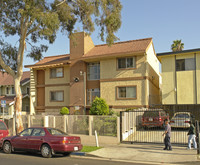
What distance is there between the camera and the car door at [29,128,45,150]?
11523 mm

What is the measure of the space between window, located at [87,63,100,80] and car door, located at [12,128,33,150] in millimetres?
14521

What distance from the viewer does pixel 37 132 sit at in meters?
11.9

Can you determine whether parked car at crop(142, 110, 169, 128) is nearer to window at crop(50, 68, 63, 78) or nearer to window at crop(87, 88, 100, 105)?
window at crop(87, 88, 100, 105)

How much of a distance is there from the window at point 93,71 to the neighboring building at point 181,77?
676 centimetres

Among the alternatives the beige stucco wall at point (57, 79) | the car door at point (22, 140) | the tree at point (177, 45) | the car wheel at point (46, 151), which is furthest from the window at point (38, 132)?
the tree at point (177, 45)

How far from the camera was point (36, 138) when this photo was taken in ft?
38.4

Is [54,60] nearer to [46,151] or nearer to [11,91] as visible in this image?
[11,91]

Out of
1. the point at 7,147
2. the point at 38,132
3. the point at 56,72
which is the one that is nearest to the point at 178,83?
the point at 56,72

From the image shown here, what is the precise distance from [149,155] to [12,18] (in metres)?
14.2

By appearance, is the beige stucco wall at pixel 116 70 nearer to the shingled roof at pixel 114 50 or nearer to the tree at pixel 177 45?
the shingled roof at pixel 114 50

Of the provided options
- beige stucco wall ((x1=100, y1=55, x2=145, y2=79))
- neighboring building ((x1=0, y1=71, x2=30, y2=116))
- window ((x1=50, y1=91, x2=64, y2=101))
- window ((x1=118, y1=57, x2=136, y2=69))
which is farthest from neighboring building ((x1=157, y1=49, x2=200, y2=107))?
neighboring building ((x1=0, y1=71, x2=30, y2=116))

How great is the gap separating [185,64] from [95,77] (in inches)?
361

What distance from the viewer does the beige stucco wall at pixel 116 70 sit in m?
23.4

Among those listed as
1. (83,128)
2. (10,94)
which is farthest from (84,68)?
(10,94)
